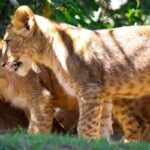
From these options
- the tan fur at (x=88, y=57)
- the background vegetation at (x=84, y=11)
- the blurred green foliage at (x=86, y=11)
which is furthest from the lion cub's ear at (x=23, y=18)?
the background vegetation at (x=84, y=11)

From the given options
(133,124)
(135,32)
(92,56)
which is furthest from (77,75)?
(133,124)

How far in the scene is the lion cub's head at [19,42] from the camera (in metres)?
8.61

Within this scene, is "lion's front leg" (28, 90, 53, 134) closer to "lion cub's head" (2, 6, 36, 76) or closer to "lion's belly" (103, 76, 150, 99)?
"lion cub's head" (2, 6, 36, 76)

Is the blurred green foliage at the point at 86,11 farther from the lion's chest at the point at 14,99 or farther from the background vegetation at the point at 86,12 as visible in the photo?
the lion's chest at the point at 14,99

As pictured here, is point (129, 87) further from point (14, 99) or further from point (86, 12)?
point (86, 12)

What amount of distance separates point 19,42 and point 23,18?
287 mm

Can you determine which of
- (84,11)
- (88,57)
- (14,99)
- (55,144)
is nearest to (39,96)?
(14,99)

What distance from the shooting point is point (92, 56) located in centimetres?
834

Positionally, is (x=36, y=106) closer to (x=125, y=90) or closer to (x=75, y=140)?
(x=125, y=90)

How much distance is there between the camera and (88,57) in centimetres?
830

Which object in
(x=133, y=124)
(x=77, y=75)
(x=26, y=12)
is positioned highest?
(x=26, y=12)

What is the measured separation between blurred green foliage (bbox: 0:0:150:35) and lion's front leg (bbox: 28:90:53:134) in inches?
55.6

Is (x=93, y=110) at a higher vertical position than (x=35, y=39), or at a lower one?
lower

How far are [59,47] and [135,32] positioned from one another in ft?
2.90
